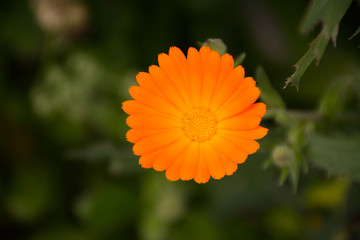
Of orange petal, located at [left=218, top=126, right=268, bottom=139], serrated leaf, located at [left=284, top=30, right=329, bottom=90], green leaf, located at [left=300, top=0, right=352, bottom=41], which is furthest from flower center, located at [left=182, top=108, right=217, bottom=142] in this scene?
green leaf, located at [left=300, top=0, right=352, bottom=41]

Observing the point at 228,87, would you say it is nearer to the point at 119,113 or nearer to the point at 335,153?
the point at 335,153

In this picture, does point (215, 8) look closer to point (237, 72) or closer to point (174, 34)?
point (174, 34)

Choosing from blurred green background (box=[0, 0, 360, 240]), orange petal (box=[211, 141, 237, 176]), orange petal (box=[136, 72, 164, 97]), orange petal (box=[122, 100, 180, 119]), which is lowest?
orange petal (box=[211, 141, 237, 176])

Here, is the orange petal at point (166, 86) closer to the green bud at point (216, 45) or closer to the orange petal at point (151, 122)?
the orange petal at point (151, 122)

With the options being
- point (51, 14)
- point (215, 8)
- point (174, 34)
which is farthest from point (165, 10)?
point (51, 14)

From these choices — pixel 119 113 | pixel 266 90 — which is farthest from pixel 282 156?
pixel 119 113

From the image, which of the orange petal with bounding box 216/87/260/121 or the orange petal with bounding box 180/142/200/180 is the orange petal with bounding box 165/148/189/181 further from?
the orange petal with bounding box 216/87/260/121
